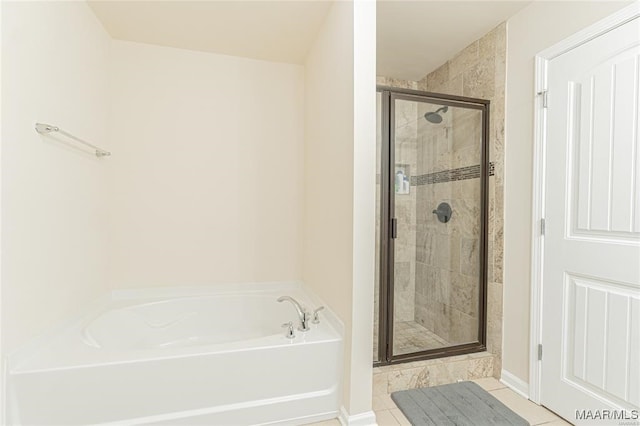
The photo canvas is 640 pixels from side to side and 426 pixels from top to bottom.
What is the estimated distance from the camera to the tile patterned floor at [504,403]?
170 centimetres

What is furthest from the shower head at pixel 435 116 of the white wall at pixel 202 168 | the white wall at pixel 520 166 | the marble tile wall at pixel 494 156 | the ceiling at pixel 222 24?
the white wall at pixel 202 168

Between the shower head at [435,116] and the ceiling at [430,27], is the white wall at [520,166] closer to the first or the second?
the ceiling at [430,27]

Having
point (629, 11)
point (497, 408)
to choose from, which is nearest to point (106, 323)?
point (497, 408)

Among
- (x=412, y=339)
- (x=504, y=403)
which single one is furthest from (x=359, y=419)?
(x=504, y=403)

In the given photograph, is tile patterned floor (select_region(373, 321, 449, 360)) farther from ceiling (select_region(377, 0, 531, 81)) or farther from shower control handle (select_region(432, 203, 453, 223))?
ceiling (select_region(377, 0, 531, 81))

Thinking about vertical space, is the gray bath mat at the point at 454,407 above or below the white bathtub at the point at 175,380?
below

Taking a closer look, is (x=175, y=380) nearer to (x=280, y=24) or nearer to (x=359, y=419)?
(x=359, y=419)

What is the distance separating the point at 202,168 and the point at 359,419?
198cm

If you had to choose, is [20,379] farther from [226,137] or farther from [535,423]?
[535,423]

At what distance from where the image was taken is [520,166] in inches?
79.2

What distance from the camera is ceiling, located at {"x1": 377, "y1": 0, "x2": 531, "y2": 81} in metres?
2.01

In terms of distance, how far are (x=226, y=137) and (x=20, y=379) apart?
1.84 meters

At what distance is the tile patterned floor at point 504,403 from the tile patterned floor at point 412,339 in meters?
0.26

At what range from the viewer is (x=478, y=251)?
229 cm
